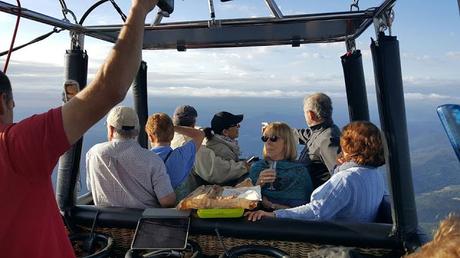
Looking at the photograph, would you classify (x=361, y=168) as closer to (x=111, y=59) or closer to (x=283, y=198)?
(x=283, y=198)

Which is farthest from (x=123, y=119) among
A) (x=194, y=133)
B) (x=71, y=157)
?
(x=194, y=133)

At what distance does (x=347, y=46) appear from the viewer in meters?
4.42

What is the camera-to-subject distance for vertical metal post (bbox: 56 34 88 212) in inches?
134

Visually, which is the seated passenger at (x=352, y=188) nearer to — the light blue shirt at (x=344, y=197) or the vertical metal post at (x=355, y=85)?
the light blue shirt at (x=344, y=197)

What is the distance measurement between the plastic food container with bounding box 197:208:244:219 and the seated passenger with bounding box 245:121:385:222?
8 centimetres

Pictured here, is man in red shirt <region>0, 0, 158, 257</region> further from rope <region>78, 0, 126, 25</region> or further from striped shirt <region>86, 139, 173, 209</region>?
striped shirt <region>86, 139, 173, 209</region>

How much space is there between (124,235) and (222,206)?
725 mm

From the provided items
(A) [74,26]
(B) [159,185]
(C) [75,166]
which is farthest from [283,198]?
(A) [74,26]

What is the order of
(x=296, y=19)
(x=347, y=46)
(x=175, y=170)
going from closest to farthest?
(x=296, y=19) → (x=175, y=170) → (x=347, y=46)

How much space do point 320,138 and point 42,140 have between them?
115 inches

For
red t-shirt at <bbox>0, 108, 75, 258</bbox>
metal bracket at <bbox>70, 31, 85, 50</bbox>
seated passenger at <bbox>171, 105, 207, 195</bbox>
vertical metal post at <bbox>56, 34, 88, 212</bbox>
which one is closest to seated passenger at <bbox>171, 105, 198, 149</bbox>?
seated passenger at <bbox>171, 105, 207, 195</bbox>

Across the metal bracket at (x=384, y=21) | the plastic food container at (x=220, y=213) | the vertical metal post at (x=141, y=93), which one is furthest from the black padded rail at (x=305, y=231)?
the vertical metal post at (x=141, y=93)

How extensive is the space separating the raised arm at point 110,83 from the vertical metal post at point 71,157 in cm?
199

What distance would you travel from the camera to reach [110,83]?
1.45m
